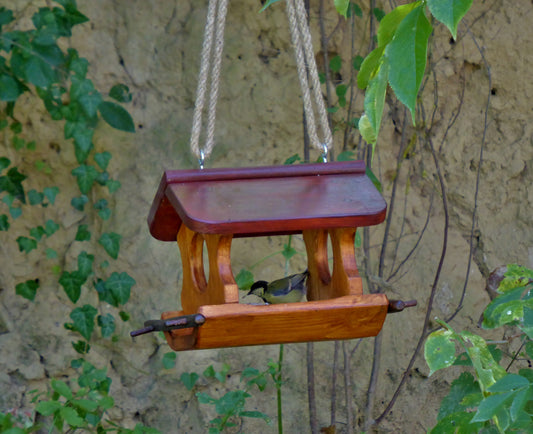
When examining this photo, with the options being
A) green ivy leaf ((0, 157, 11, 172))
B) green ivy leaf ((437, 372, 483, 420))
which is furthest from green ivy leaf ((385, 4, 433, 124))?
green ivy leaf ((0, 157, 11, 172))

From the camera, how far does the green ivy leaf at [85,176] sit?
271 centimetres

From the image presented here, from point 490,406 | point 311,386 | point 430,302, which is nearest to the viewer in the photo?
point 490,406

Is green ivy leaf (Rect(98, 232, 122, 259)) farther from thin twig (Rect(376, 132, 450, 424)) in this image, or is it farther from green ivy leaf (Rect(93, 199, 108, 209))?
thin twig (Rect(376, 132, 450, 424))

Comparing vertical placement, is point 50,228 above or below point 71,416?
above

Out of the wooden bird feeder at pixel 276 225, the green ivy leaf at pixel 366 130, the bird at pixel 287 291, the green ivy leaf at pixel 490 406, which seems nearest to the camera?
the green ivy leaf at pixel 366 130

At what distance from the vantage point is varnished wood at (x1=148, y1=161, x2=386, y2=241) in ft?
4.95

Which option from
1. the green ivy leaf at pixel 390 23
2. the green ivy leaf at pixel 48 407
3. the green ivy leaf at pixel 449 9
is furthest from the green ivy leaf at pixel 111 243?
the green ivy leaf at pixel 449 9

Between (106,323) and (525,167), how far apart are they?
5.60 ft

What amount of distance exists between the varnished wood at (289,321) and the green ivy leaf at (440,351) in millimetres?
130

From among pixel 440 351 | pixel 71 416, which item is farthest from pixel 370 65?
pixel 71 416

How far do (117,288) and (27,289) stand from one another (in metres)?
0.31

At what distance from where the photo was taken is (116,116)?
273 cm

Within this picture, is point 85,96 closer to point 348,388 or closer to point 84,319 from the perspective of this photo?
point 84,319

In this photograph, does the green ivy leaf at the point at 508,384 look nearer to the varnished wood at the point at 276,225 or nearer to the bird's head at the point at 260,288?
the varnished wood at the point at 276,225
